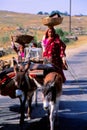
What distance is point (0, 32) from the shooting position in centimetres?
6944

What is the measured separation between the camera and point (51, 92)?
33.8ft

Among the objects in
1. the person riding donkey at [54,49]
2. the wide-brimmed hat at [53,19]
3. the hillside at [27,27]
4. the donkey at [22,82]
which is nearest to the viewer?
the donkey at [22,82]

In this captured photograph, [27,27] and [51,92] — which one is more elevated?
[51,92]

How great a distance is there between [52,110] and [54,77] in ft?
2.16

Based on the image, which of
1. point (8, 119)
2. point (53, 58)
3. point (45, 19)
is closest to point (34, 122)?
point (8, 119)

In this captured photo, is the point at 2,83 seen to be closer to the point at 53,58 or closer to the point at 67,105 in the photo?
the point at 53,58

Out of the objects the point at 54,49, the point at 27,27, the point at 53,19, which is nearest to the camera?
the point at 53,19

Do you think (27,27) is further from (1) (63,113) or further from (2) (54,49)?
(2) (54,49)

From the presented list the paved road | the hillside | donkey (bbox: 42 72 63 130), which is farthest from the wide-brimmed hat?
the hillside

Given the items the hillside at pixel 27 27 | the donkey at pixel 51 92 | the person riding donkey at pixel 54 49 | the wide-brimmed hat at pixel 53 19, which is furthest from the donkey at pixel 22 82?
the hillside at pixel 27 27

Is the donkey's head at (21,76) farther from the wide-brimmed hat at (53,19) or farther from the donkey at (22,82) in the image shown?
the wide-brimmed hat at (53,19)

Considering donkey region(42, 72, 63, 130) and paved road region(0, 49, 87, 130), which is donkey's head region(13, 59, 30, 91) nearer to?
donkey region(42, 72, 63, 130)

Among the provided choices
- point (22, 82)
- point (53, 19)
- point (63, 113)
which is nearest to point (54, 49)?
point (53, 19)

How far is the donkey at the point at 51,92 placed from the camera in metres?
10.3
